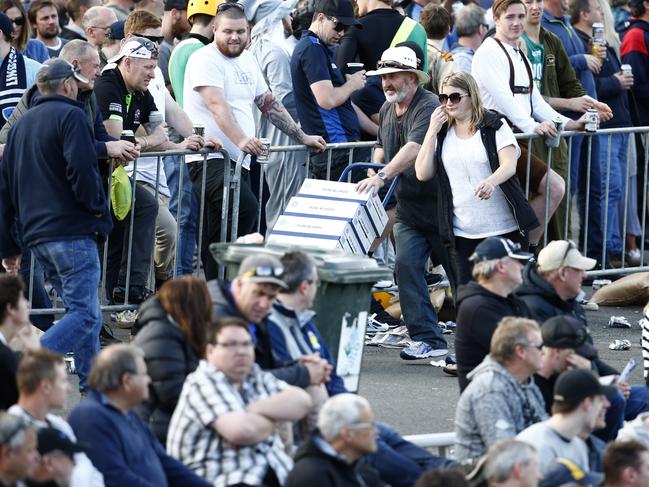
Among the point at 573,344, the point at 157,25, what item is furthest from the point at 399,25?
the point at 573,344

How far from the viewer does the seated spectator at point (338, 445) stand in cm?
653

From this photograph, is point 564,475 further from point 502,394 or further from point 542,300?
point 542,300

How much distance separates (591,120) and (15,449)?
7834 millimetres

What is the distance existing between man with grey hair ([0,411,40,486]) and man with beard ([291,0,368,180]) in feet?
20.4

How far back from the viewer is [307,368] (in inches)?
293

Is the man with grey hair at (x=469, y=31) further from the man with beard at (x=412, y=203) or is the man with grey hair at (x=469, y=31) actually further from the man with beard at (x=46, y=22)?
the man with beard at (x=46, y=22)

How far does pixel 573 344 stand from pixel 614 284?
4.84 metres

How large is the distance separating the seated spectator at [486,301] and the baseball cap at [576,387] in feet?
3.04

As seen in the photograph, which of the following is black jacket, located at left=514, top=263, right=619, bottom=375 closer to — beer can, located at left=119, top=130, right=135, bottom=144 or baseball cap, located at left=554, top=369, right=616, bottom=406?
baseball cap, located at left=554, top=369, right=616, bottom=406

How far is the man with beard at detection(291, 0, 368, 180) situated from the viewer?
1207cm

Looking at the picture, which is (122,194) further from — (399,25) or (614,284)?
(614,284)

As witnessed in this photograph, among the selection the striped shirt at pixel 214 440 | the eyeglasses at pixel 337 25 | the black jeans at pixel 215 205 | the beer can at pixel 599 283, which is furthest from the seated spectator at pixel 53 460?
the beer can at pixel 599 283

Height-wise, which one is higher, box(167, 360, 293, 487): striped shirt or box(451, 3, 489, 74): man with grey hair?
box(451, 3, 489, 74): man with grey hair

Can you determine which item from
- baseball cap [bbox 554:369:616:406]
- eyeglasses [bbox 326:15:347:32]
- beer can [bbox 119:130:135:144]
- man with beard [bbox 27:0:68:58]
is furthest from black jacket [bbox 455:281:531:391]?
man with beard [bbox 27:0:68:58]
